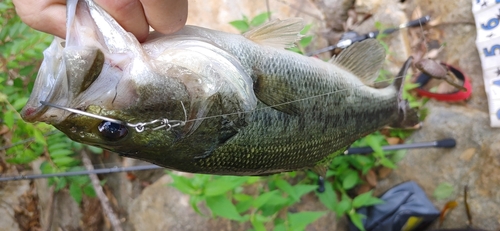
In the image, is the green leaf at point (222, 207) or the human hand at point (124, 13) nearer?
the human hand at point (124, 13)

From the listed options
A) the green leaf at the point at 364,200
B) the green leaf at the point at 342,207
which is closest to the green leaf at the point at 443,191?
the green leaf at the point at 364,200

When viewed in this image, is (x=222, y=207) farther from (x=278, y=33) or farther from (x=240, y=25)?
(x=240, y=25)

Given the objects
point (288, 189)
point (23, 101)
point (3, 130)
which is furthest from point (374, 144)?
point (3, 130)

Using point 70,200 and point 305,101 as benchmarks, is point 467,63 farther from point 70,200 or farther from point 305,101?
point 70,200

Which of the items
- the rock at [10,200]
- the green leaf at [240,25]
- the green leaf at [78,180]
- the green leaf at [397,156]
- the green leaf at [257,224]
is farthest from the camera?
the green leaf at [397,156]

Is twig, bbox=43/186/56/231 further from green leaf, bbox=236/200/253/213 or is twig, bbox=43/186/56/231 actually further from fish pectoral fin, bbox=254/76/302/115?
fish pectoral fin, bbox=254/76/302/115

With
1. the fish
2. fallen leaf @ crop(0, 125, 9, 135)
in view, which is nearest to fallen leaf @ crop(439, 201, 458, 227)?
the fish

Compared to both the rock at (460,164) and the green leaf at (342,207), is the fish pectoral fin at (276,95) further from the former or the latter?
the rock at (460,164)
